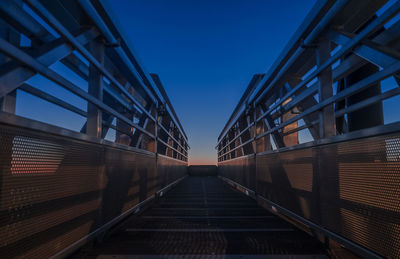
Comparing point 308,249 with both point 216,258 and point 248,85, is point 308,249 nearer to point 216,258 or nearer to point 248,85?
point 216,258

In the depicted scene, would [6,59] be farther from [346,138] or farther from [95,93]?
[346,138]

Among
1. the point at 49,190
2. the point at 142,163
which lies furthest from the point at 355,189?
the point at 142,163

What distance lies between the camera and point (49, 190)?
112cm

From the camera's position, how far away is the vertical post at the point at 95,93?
1.69 m

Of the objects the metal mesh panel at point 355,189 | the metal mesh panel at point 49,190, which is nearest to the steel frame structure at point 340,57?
the metal mesh panel at point 355,189

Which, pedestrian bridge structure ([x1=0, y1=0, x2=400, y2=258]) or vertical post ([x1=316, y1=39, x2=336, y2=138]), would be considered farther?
vertical post ([x1=316, y1=39, x2=336, y2=138])

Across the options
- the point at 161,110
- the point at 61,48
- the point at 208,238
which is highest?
the point at 161,110

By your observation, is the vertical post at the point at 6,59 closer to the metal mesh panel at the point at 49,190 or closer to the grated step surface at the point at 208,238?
the metal mesh panel at the point at 49,190

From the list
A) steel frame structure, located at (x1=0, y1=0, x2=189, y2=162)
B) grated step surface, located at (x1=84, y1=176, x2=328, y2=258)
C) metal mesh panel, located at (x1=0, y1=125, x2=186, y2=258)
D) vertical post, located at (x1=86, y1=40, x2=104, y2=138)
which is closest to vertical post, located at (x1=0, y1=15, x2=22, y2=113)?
steel frame structure, located at (x1=0, y1=0, x2=189, y2=162)

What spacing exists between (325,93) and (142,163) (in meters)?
2.14

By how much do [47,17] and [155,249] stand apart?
1.60m

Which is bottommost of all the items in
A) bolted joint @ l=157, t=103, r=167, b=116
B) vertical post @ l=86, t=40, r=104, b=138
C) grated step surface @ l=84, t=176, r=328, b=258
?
grated step surface @ l=84, t=176, r=328, b=258

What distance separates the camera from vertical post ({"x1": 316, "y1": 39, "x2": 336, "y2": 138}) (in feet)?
5.43

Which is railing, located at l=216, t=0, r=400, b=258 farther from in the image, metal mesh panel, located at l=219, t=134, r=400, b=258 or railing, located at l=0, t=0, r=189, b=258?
railing, located at l=0, t=0, r=189, b=258
